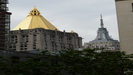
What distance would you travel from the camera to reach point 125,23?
125 ft

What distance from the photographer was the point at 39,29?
346 feet

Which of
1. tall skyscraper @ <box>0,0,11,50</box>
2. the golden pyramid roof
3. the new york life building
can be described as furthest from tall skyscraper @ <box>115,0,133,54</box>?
the golden pyramid roof

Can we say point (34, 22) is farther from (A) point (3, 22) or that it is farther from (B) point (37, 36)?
(A) point (3, 22)

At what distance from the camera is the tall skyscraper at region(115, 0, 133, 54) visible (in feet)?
123

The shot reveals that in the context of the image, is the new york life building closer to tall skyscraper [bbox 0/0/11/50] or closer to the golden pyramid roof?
the golden pyramid roof

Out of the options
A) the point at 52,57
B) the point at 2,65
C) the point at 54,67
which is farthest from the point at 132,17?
the point at 2,65

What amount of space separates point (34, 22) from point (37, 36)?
11.4 meters

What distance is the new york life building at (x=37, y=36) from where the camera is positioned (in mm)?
105325

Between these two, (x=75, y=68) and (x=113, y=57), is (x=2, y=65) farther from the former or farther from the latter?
(x=113, y=57)

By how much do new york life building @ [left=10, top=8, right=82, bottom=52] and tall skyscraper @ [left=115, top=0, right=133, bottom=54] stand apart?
64.1m

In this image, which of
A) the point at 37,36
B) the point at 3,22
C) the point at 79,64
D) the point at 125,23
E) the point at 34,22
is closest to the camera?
the point at 79,64

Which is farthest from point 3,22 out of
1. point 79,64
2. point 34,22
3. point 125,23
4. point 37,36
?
point 34,22

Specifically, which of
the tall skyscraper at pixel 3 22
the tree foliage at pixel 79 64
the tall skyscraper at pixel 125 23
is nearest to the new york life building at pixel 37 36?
the tall skyscraper at pixel 3 22

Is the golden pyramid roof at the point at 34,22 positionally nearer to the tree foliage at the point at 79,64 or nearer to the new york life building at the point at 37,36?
the new york life building at the point at 37,36
